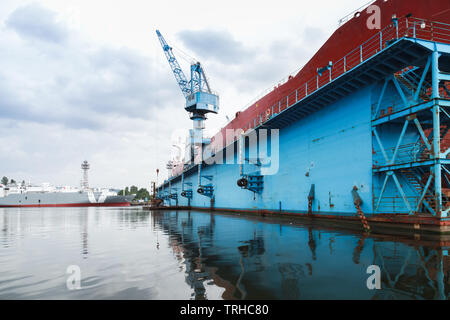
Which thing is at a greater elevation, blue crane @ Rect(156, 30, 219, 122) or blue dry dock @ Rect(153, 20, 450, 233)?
blue crane @ Rect(156, 30, 219, 122)

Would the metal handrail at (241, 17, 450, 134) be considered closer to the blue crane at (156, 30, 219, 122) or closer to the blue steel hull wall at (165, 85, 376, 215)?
the blue steel hull wall at (165, 85, 376, 215)

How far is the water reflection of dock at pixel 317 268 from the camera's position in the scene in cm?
528

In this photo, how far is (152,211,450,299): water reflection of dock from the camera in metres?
5.28

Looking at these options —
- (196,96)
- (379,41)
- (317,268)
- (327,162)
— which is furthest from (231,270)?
(196,96)

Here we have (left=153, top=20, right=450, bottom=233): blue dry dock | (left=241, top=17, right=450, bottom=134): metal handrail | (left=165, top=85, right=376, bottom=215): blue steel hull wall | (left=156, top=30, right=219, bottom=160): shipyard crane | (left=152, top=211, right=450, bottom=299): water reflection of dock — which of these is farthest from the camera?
(left=156, top=30, right=219, bottom=160): shipyard crane

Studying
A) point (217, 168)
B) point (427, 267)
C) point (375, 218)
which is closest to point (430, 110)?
point (375, 218)

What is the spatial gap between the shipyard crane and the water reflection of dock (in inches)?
1834

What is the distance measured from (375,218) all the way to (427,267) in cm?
873

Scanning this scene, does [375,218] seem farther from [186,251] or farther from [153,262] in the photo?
[153,262]

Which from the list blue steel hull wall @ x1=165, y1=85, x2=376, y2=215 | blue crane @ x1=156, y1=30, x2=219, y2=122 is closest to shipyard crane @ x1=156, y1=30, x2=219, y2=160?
blue crane @ x1=156, y1=30, x2=219, y2=122

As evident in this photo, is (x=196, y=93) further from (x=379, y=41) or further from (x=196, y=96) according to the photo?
(x=379, y=41)

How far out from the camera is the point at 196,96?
5762cm

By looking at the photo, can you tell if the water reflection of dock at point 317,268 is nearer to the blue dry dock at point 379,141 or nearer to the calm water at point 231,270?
the calm water at point 231,270
